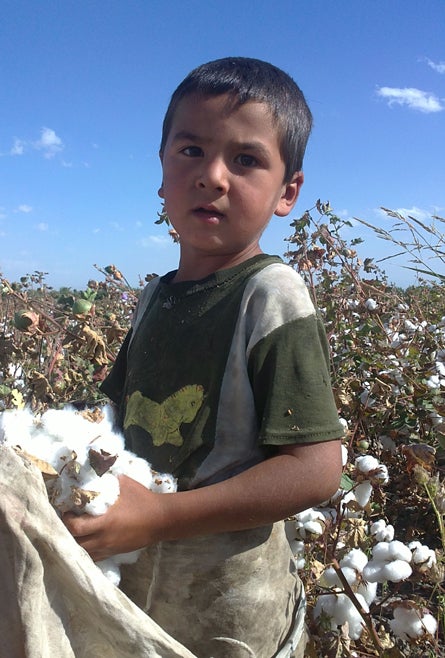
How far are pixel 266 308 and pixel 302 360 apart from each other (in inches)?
4.3

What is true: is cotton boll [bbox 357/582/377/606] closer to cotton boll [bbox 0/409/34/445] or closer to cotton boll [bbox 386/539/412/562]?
cotton boll [bbox 386/539/412/562]

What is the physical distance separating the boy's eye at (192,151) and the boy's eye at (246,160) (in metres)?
0.08

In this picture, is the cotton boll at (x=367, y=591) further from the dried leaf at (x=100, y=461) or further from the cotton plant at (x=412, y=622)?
the dried leaf at (x=100, y=461)

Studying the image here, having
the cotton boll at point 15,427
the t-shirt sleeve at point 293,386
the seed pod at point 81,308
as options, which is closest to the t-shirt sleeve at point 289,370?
the t-shirt sleeve at point 293,386

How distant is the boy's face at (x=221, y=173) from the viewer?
1.12 m

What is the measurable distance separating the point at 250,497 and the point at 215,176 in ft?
1.85

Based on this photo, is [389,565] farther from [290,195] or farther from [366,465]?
[290,195]

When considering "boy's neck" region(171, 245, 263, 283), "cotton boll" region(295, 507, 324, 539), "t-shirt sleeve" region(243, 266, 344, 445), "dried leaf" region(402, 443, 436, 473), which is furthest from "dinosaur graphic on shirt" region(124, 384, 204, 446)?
"dried leaf" region(402, 443, 436, 473)

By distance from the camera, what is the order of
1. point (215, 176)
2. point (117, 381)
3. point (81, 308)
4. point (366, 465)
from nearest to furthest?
point (215, 176) → point (117, 381) → point (366, 465) → point (81, 308)

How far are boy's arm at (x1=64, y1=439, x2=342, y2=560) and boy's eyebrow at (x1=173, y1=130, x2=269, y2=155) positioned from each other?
1.79ft

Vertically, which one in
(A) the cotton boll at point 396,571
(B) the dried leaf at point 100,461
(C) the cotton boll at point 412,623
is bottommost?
(C) the cotton boll at point 412,623

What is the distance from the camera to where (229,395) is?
41.4 inches

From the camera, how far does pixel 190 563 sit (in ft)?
3.52

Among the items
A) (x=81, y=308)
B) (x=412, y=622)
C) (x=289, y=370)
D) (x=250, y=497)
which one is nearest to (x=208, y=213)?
(x=289, y=370)
